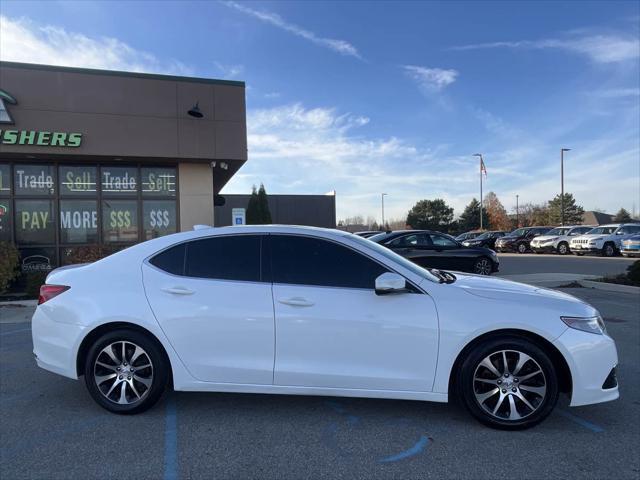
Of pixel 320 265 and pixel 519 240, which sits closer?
pixel 320 265

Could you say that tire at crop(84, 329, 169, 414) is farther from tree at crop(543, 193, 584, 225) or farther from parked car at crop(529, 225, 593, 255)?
tree at crop(543, 193, 584, 225)

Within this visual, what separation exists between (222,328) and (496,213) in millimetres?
76924

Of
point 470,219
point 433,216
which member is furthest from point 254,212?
point 470,219

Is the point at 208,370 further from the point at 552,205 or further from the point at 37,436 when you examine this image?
the point at 552,205

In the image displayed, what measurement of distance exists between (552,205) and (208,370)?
8008 cm

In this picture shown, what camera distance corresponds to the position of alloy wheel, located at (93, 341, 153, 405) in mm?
3650

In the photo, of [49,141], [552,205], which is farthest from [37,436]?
[552,205]

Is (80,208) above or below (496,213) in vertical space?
below

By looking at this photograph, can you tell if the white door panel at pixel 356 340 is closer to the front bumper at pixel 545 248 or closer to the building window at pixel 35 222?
the building window at pixel 35 222

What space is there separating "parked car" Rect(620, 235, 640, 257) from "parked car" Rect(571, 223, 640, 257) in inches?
21.9

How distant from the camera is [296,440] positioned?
3.24m

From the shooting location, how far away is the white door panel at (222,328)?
3.50 meters

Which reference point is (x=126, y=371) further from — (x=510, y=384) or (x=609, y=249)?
(x=609, y=249)

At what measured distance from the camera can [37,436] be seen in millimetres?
3346
